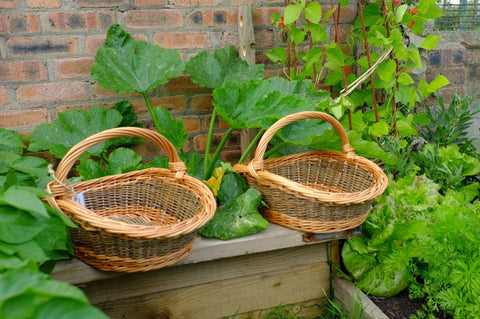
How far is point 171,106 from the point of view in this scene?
6.08 feet

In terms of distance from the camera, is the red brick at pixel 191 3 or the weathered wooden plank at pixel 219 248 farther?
the red brick at pixel 191 3

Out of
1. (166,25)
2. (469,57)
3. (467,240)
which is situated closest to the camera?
(467,240)

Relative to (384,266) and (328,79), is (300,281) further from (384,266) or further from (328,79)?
(328,79)

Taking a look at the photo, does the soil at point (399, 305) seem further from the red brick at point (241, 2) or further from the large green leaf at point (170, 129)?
the red brick at point (241, 2)

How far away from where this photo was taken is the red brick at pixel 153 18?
5.63 feet

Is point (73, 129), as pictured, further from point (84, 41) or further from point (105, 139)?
point (105, 139)

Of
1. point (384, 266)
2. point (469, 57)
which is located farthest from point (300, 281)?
point (469, 57)

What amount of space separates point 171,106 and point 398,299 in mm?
1159

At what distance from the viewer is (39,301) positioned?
44 centimetres

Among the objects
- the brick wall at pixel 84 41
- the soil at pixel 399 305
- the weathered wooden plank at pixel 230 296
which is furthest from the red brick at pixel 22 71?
the soil at pixel 399 305

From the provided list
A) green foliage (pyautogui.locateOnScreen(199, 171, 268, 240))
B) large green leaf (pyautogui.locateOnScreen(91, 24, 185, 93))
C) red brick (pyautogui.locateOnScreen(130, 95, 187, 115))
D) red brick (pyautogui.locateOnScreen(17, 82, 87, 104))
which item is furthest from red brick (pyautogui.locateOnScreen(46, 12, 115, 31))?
green foliage (pyautogui.locateOnScreen(199, 171, 268, 240))

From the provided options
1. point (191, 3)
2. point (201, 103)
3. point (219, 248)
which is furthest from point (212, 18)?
point (219, 248)

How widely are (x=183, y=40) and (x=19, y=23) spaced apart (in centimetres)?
62

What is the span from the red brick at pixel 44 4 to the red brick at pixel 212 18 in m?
0.51
